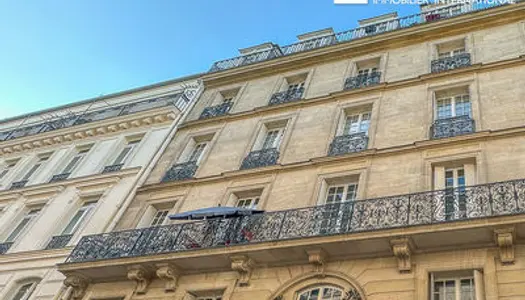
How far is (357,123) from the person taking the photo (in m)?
12.5

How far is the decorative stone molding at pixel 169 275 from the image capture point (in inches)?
390

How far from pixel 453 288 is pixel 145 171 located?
31.4 ft

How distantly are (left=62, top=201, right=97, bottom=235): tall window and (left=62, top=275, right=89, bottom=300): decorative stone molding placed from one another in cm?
276

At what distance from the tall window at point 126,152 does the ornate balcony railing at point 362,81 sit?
25.2 feet

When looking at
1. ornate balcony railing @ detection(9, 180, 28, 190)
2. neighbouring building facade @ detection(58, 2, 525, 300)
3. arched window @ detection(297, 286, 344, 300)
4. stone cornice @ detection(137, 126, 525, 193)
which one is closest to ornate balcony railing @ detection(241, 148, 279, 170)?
neighbouring building facade @ detection(58, 2, 525, 300)

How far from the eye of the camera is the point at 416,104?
11734 millimetres

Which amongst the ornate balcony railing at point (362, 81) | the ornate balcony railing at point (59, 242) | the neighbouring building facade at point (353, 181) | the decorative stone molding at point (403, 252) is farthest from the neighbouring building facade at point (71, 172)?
Answer: the decorative stone molding at point (403, 252)

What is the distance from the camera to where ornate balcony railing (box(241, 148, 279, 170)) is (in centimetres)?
1229

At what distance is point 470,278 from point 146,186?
916 cm

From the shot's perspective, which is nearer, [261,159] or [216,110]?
[261,159]

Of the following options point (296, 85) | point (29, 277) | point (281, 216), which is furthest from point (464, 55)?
point (29, 277)

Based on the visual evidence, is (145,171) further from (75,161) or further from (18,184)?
(18,184)

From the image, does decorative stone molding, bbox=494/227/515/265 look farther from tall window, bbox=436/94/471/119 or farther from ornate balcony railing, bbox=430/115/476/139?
tall window, bbox=436/94/471/119

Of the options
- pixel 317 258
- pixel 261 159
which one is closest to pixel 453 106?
pixel 261 159
